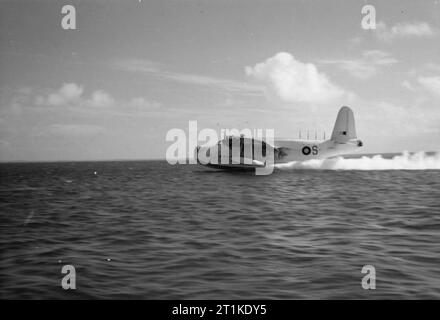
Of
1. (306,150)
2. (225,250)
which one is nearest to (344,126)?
(306,150)

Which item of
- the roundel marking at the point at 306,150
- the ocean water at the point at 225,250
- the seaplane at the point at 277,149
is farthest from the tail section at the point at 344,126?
the ocean water at the point at 225,250

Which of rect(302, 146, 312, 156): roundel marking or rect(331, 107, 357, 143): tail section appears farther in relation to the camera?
rect(302, 146, 312, 156): roundel marking

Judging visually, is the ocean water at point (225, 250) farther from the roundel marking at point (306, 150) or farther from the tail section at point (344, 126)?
the roundel marking at point (306, 150)

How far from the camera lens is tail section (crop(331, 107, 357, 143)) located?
4669 cm

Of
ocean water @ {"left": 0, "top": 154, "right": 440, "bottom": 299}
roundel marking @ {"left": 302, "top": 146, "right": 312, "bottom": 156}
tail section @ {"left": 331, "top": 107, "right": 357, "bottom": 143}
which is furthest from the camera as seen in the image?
roundel marking @ {"left": 302, "top": 146, "right": 312, "bottom": 156}

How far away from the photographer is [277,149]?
4900cm

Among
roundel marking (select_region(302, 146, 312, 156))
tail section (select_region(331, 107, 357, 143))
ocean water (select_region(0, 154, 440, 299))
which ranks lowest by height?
ocean water (select_region(0, 154, 440, 299))

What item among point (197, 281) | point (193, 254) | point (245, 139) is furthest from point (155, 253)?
point (245, 139)

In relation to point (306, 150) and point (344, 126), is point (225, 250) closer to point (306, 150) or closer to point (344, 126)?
point (306, 150)

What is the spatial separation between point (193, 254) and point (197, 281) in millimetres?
2227

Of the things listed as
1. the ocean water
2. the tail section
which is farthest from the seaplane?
the ocean water

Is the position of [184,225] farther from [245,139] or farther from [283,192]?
[245,139]

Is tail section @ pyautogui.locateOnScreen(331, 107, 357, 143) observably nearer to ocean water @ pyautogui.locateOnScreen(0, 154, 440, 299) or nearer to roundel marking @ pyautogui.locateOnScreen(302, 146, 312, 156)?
roundel marking @ pyautogui.locateOnScreen(302, 146, 312, 156)

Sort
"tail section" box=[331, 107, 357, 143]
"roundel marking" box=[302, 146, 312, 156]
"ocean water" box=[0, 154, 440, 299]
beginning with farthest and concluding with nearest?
"roundel marking" box=[302, 146, 312, 156] < "tail section" box=[331, 107, 357, 143] < "ocean water" box=[0, 154, 440, 299]
